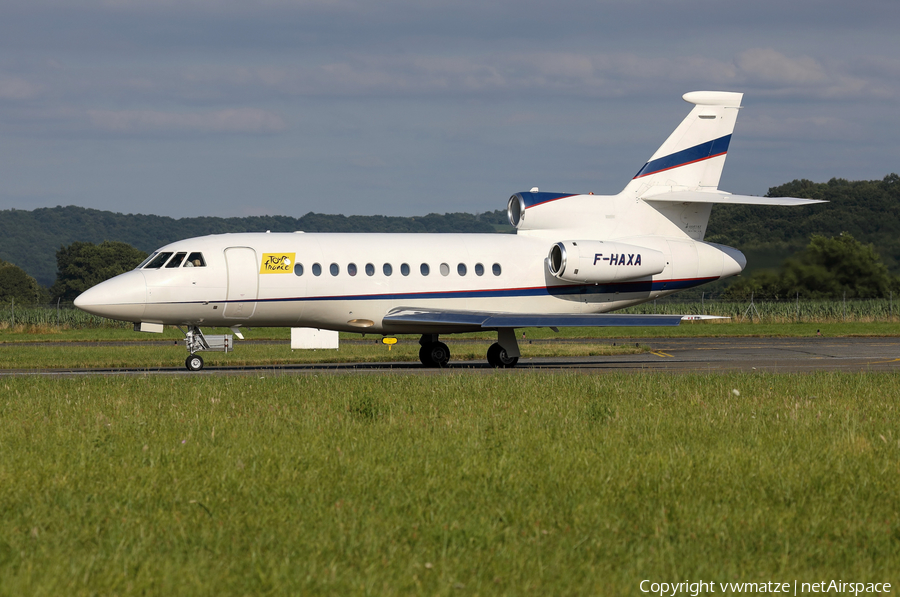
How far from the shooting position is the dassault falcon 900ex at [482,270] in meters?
22.7

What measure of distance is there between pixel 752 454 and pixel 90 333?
40896mm

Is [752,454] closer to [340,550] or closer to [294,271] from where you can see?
[340,550]

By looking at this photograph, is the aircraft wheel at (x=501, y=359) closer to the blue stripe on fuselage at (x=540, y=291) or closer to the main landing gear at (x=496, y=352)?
the main landing gear at (x=496, y=352)

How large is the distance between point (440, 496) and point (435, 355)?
57.1 ft

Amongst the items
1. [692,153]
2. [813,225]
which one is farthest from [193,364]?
[813,225]

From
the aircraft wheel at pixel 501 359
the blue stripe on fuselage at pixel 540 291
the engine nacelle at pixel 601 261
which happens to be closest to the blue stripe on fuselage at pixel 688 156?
the engine nacelle at pixel 601 261

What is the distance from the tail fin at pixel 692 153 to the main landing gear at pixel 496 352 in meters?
5.86

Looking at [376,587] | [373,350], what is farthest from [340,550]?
[373,350]

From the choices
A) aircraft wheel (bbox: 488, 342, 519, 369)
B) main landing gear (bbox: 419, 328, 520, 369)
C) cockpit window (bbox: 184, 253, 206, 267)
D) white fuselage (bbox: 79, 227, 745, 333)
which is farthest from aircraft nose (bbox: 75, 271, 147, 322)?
aircraft wheel (bbox: 488, 342, 519, 369)

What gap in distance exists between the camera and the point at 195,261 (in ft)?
74.6

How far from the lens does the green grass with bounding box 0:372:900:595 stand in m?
5.62

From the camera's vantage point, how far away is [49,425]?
36.0ft

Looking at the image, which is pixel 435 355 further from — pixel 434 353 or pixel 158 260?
pixel 158 260

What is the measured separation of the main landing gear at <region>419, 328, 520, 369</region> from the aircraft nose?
728 cm
